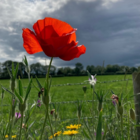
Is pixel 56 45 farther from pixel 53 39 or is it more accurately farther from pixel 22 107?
pixel 22 107

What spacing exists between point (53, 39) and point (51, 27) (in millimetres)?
37

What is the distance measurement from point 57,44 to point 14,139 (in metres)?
0.82

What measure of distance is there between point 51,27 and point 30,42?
0.24ft

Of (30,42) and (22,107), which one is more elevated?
(30,42)

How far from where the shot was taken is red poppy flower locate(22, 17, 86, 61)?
0.46 meters

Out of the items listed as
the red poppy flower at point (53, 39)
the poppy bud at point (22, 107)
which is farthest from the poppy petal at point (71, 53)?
the poppy bud at point (22, 107)

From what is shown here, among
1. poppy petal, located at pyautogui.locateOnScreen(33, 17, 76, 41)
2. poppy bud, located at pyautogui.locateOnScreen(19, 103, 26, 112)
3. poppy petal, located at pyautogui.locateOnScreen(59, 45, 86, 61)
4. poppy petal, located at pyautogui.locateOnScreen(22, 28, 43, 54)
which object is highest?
poppy petal, located at pyautogui.locateOnScreen(33, 17, 76, 41)

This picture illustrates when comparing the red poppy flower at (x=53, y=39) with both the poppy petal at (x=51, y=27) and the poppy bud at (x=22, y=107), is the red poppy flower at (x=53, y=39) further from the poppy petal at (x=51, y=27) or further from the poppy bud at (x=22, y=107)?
the poppy bud at (x=22, y=107)

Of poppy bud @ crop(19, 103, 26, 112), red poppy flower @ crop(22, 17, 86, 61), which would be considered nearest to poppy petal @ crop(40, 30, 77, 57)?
red poppy flower @ crop(22, 17, 86, 61)

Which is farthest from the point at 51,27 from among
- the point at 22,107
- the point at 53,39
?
the point at 22,107

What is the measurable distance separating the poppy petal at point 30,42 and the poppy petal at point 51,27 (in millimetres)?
21

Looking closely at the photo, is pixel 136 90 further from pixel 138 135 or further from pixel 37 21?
pixel 37 21

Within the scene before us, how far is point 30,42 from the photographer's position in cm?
51

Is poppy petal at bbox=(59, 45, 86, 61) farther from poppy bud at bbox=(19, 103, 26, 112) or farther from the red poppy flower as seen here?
poppy bud at bbox=(19, 103, 26, 112)
